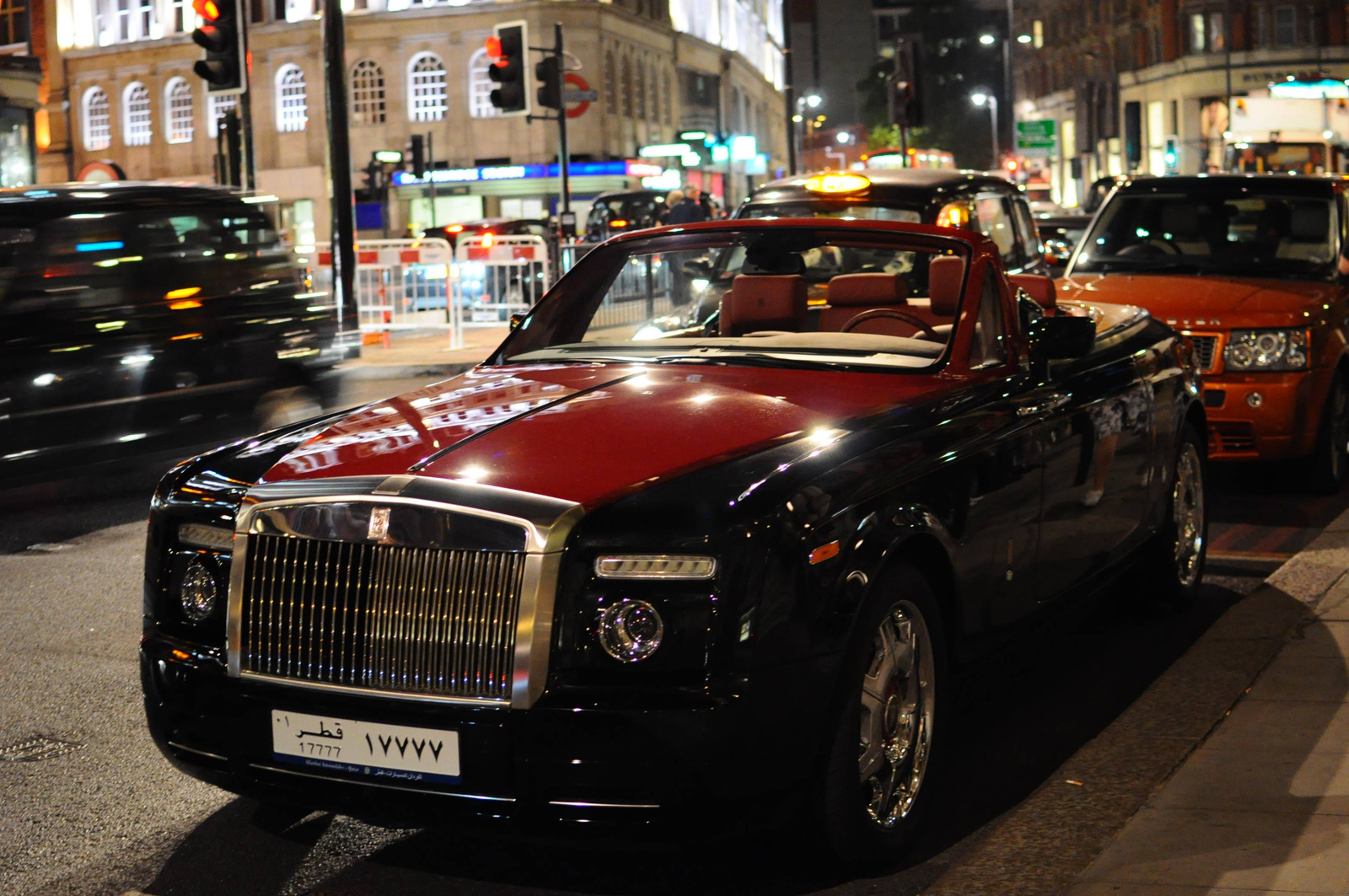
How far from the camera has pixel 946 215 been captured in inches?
460

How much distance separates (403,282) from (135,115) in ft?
184

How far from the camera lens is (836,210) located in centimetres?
1201

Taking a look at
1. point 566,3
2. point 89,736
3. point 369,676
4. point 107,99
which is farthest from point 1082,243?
point 107,99

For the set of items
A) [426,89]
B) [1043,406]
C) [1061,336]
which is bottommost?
[1043,406]

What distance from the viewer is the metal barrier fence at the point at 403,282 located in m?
23.5

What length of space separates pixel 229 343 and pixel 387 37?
5991 centimetres

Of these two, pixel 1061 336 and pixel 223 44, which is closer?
pixel 1061 336

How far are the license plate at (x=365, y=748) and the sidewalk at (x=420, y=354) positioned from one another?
1330cm

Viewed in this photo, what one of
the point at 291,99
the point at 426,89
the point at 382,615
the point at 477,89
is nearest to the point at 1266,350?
the point at 382,615

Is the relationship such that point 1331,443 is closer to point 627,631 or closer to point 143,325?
point 143,325

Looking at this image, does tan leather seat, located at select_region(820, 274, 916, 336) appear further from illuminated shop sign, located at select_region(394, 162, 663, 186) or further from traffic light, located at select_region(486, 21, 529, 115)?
illuminated shop sign, located at select_region(394, 162, 663, 186)

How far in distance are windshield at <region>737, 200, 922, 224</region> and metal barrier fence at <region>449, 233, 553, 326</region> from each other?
35.2 feet

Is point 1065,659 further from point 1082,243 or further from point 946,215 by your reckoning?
point 946,215

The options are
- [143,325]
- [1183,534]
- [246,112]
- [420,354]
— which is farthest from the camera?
[420,354]
